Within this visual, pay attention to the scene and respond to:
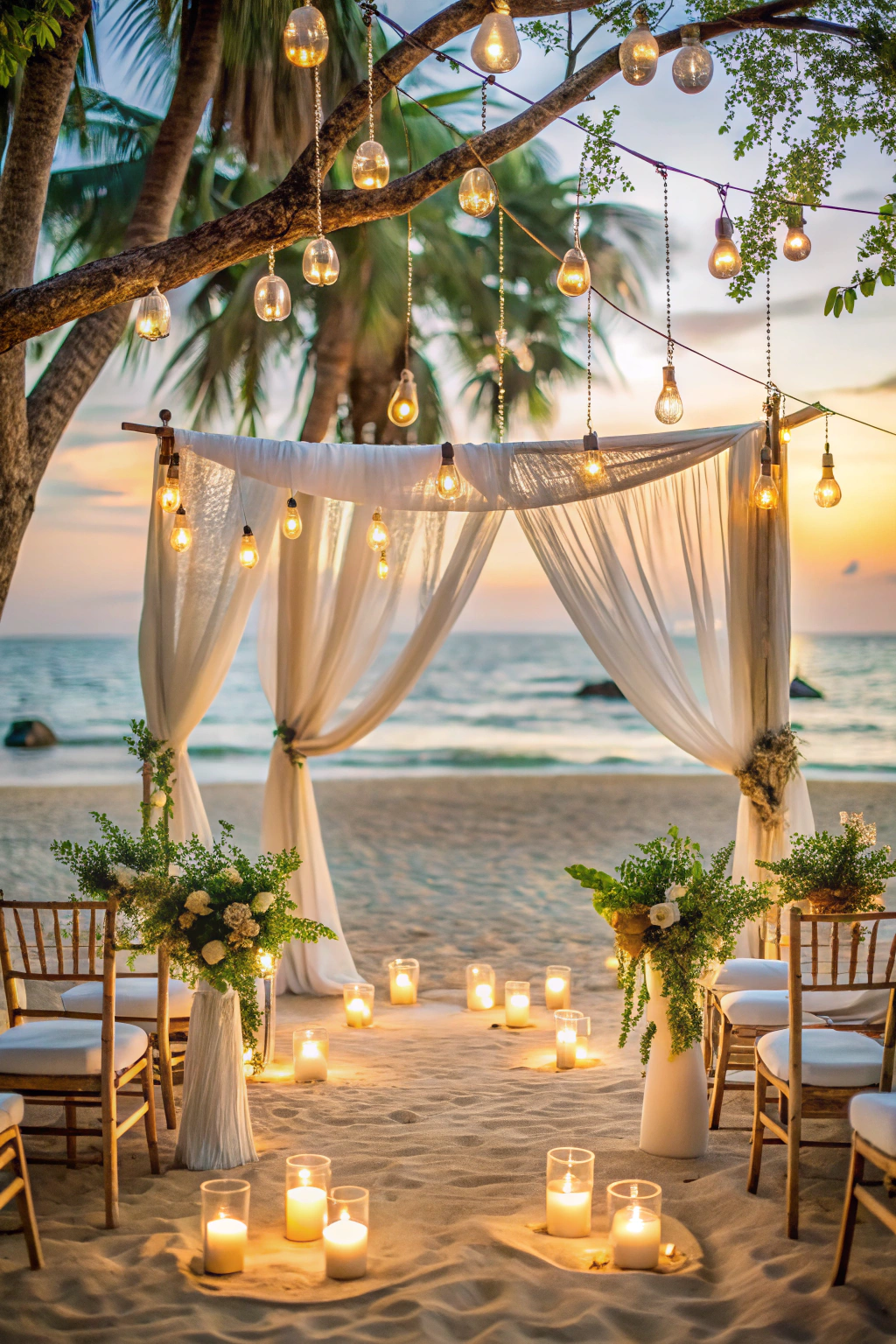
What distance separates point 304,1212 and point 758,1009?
1.53m

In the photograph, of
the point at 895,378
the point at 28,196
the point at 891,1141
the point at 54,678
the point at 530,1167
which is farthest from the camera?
the point at 54,678

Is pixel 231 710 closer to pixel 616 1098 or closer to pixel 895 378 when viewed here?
pixel 895 378

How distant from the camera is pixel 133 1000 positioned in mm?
3848

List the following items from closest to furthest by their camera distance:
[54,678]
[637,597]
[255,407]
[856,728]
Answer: [637,597], [255,407], [856,728], [54,678]

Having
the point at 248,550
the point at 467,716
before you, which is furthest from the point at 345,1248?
the point at 467,716

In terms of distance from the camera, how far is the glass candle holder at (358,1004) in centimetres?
513

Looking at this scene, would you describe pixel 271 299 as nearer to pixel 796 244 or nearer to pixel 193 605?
pixel 796 244

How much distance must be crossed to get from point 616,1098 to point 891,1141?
1.81 meters

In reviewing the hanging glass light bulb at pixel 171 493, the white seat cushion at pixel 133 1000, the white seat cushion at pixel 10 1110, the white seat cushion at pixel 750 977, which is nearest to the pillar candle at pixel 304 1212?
the white seat cushion at pixel 10 1110

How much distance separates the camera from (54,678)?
2147 cm

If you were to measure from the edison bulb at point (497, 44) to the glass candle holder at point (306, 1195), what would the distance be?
8.68 feet

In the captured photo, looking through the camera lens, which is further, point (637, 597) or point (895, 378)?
point (895, 378)

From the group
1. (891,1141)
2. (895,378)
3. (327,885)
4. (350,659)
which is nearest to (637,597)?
(350,659)

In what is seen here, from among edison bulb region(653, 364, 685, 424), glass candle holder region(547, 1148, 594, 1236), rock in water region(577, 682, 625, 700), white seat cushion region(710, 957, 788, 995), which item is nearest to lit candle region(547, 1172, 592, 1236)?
glass candle holder region(547, 1148, 594, 1236)
